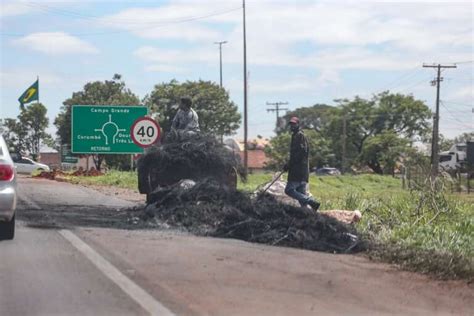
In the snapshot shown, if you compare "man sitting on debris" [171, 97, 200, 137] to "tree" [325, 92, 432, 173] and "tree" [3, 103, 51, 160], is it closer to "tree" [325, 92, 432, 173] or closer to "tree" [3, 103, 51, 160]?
"tree" [3, 103, 51, 160]

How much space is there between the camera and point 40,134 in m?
62.6

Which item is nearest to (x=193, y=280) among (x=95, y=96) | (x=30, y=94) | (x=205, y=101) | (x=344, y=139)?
(x=30, y=94)

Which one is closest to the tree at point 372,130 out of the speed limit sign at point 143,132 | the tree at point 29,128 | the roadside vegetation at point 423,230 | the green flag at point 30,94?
the tree at point 29,128

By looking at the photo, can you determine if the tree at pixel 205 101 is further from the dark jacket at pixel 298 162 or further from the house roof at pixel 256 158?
the dark jacket at pixel 298 162

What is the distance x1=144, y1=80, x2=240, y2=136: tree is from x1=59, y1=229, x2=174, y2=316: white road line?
5329cm

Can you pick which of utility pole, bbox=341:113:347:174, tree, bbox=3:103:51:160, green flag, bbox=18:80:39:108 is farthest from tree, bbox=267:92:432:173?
green flag, bbox=18:80:39:108

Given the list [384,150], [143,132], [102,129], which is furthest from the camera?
[384,150]

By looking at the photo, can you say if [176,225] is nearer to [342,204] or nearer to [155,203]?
[155,203]

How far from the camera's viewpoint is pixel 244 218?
11.6 meters

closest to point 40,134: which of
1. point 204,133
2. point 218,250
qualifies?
Result: point 204,133

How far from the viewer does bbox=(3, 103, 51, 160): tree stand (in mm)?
62406

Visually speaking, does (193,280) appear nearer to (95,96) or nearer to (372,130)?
(95,96)

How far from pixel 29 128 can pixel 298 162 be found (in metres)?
52.9

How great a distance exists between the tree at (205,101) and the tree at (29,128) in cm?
955
